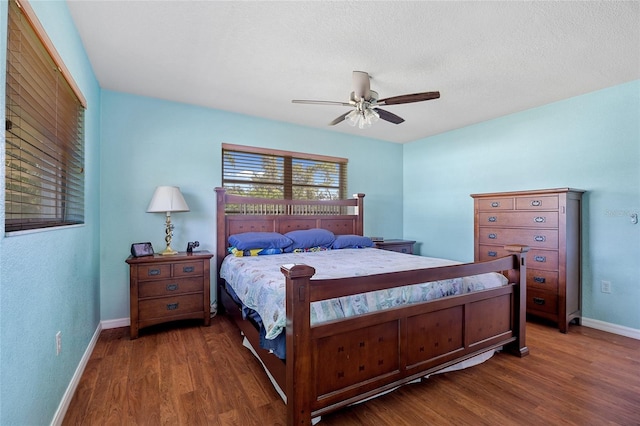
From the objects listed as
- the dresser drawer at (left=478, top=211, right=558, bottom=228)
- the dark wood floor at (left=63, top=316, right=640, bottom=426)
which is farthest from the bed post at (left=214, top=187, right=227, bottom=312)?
the dresser drawer at (left=478, top=211, right=558, bottom=228)

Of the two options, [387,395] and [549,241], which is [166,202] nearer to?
[387,395]

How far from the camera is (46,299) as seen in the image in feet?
4.85

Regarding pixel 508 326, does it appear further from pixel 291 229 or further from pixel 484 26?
pixel 291 229

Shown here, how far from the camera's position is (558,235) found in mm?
2975

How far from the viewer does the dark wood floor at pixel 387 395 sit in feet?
5.49

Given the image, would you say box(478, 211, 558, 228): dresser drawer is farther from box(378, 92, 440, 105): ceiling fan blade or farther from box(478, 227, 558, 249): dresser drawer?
box(378, 92, 440, 105): ceiling fan blade

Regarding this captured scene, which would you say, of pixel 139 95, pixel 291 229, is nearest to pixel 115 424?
pixel 291 229

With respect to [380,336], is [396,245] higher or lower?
higher

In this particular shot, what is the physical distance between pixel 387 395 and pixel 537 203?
2.60 metres

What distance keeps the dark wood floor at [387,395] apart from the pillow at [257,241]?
103cm

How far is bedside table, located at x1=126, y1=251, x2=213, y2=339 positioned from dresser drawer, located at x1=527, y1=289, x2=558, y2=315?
350 cm

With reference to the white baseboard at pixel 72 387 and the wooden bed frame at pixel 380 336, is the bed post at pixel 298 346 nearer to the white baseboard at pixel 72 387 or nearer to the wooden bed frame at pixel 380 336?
the wooden bed frame at pixel 380 336

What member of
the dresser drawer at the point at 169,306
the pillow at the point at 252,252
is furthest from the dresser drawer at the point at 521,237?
the dresser drawer at the point at 169,306

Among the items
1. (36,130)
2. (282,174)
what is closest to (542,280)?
(282,174)
